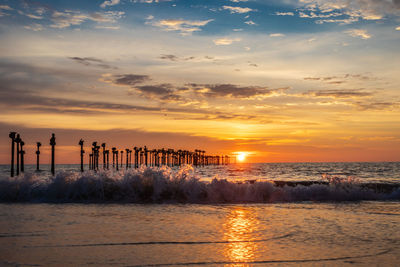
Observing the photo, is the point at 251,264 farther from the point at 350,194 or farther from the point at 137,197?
the point at 350,194

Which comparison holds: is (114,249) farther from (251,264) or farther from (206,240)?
(251,264)

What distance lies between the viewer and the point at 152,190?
1681cm

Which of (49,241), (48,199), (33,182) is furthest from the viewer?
(33,182)

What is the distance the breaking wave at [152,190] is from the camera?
16.4 meters

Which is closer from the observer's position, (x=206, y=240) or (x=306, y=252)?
(x=306, y=252)

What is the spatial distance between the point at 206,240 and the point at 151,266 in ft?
6.43

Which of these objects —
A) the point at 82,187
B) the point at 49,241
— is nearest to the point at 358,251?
the point at 49,241

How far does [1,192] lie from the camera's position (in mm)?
16562

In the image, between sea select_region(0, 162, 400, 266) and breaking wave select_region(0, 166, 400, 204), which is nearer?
sea select_region(0, 162, 400, 266)

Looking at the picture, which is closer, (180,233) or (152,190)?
(180,233)

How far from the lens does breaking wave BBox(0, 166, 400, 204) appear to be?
1638cm

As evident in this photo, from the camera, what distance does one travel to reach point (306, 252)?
6.75m

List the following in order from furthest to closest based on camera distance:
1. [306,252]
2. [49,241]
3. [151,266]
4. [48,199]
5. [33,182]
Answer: [33,182] < [48,199] < [49,241] < [306,252] < [151,266]

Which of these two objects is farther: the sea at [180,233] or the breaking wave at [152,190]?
the breaking wave at [152,190]
